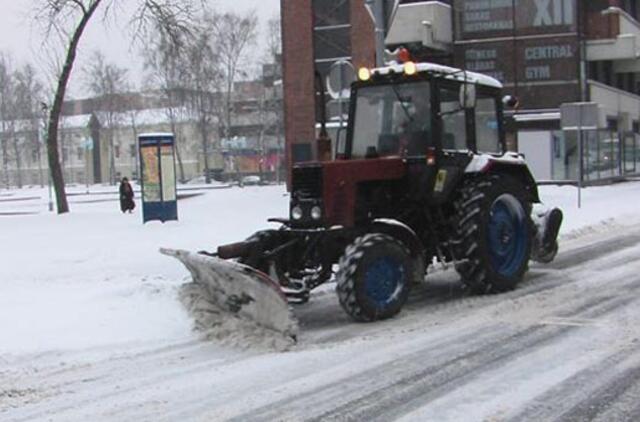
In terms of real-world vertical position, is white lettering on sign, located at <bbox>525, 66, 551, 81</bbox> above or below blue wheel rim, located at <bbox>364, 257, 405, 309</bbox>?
above

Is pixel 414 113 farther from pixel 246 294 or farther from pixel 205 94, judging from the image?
pixel 205 94

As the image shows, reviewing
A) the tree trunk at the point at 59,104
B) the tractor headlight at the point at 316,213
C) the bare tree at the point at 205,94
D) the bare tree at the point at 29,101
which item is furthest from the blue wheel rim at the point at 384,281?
the bare tree at the point at 29,101

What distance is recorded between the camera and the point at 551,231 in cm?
1156

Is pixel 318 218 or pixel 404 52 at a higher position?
pixel 404 52

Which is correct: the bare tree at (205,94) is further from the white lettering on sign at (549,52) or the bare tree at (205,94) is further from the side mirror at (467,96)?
the side mirror at (467,96)

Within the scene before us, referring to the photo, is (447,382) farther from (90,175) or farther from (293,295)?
(90,175)

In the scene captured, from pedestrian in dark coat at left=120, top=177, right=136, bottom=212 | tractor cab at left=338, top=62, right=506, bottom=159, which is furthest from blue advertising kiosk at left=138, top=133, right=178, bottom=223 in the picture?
tractor cab at left=338, top=62, right=506, bottom=159

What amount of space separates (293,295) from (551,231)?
458 cm

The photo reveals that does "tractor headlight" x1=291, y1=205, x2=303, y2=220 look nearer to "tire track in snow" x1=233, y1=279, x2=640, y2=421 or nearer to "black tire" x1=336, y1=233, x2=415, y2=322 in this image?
"black tire" x1=336, y1=233, x2=415, y2=322

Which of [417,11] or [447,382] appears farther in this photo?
[417,11]

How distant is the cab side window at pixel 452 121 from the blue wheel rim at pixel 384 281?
5.65ft

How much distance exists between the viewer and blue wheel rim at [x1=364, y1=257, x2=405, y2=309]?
8.30 meters

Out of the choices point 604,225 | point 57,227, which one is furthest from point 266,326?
point 57,227

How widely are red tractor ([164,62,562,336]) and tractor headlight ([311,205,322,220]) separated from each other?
0.03 feet
